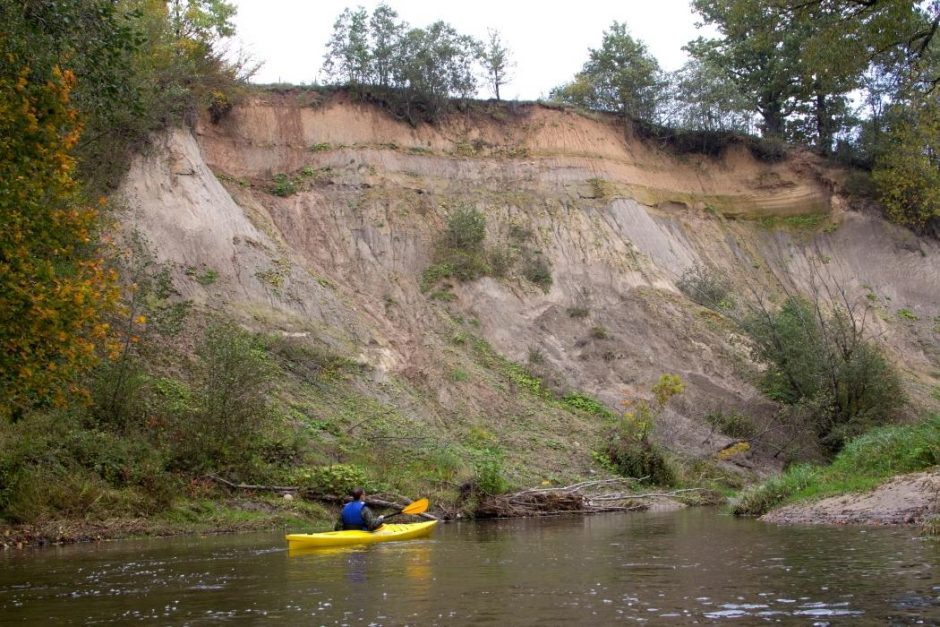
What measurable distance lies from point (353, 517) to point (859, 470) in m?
10.2

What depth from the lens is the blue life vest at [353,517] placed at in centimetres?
1623

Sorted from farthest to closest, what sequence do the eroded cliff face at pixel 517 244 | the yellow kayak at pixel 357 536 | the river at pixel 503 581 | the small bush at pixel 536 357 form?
the small bush at pixel 536 357 → the eroded cliff face at pixel 517 244 → the yellow kayak at pixel 357 536 → the river at pixel 503 581

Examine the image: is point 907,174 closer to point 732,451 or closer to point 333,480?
point 732,451

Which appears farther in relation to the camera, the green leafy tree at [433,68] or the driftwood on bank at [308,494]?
the green leafy tree at [433,68]

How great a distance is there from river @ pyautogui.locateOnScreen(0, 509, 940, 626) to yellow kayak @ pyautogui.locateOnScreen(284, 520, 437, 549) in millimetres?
329

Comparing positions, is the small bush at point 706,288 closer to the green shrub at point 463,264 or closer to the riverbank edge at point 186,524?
the green shrub at point 463,264

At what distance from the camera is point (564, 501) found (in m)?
22.9

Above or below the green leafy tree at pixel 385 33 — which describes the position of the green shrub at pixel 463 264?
below

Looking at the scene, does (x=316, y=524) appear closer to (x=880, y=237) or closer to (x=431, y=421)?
(x=431, y=421)

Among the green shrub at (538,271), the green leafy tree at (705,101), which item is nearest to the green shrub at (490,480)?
the green shrub at (538,271)

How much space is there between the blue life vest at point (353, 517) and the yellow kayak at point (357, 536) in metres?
0.24

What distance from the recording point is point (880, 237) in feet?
152

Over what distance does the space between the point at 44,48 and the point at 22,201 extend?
97.0 inches

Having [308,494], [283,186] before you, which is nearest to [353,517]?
[308,494]
